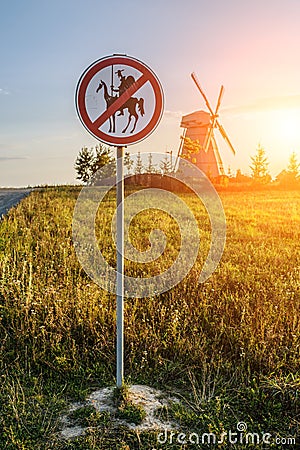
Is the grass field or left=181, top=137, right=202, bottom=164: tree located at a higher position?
left=181, top=137, right=202, bottom=164: tree

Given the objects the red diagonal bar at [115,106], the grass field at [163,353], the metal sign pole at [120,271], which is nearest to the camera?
the grass field at [163,353]

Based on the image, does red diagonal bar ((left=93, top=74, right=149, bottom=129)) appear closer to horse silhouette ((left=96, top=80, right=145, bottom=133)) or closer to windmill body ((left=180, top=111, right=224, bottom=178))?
horse silhouette ((left=96, top=80, right=145, bottom=133))

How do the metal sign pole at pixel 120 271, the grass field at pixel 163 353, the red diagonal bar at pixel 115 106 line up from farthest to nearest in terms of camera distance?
1. the metal sign pole at pixel 120 271
2. the red diagonal bar at pixel 115 106
3. the grass field at pixel 163 353

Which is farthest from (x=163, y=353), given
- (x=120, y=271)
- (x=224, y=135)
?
(x=224, y=135)

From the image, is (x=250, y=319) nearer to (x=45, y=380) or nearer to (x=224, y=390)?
(x=224, y=390)

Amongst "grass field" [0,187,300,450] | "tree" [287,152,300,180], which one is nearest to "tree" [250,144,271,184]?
"tree" [287,152,300,180]

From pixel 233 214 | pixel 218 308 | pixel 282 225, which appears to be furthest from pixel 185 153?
pixel 218 308

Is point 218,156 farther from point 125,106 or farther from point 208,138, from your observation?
point 125,106

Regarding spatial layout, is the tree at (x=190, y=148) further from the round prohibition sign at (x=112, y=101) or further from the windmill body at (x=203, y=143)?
the round prohibition sign at (x=112, y=101)

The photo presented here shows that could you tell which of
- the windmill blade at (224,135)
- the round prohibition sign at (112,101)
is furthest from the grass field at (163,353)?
the windmill blade at (224,135)

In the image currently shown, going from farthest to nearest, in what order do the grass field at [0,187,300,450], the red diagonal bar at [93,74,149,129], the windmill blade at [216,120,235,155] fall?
the windmill blade at [216,120,235,155] < the red diagonal bar at [93,74,149,129] < the grass field at [0,187,300,450]

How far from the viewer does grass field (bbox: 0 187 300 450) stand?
160 inches

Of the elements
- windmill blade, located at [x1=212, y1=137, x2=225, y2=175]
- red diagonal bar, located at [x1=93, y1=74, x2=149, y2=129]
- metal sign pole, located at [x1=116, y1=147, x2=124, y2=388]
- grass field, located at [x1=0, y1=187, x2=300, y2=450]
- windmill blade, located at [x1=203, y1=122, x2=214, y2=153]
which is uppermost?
windmill blade, located at [x1=203, y1=122, x2=214, y2=153]

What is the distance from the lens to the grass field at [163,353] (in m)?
4.06
